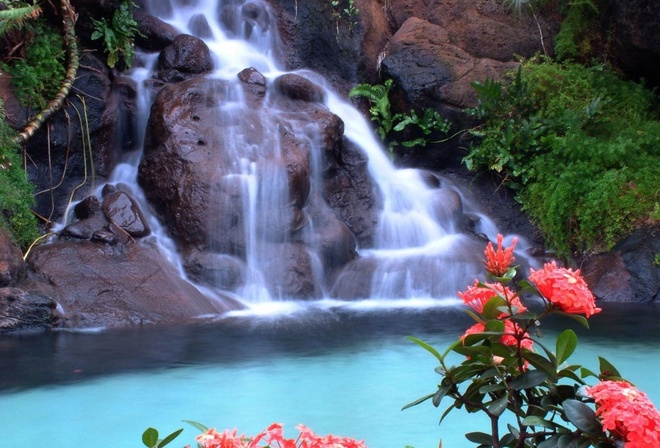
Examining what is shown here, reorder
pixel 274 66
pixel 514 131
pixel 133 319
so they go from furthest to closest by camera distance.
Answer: pixel 274 66 → pixel 514 131 → pixel 133 319

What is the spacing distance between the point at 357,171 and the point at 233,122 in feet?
7.12

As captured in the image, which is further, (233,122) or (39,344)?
(233,122)

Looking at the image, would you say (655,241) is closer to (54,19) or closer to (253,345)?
(253,345)

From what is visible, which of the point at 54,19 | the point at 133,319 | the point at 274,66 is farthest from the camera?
the point at 274,66

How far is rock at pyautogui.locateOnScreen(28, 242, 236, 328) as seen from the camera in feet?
24.3

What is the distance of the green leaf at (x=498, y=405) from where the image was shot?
70.7 inches

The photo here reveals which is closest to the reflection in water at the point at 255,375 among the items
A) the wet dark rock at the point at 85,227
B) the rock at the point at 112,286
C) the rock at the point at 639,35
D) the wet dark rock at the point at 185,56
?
the rock at the point at 112,286

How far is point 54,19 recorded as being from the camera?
1070 centimetres

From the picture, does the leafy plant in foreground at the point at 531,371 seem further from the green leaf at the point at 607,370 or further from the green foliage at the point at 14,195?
the green foliage at the point at 14,195

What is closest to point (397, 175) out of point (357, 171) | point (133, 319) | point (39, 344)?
point (357, 171)

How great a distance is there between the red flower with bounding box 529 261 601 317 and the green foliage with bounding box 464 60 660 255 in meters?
8.33

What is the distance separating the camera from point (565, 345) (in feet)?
6.07

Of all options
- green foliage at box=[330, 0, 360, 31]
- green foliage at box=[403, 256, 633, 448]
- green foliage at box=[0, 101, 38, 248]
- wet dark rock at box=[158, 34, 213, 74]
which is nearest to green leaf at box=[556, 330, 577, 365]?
green foliage at box=[403, 256, 633, 448]

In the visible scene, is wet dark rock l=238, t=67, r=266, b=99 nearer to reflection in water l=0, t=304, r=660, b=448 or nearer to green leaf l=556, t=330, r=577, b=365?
reflection in water l=0, t=304, r=660, b=448
